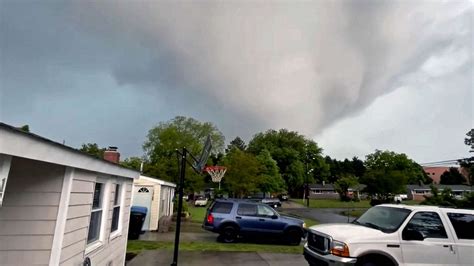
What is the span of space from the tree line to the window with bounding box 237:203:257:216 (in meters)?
5.47

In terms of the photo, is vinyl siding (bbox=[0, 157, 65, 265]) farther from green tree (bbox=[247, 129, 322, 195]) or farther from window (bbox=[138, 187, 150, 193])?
green tree (bbox=[247, 129, 322, 195])

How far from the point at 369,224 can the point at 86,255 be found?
6078mm

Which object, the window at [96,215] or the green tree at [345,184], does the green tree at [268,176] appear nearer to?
the green tree at [345,184]

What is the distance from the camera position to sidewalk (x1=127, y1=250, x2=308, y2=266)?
846 cm

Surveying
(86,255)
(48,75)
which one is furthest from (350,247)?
(48,75)

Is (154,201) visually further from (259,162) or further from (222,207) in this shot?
(259,162)

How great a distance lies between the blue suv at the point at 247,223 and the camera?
12.9m

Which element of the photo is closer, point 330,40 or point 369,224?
point 369,224

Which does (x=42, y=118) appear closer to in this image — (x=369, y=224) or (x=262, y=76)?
(x=262, y=76)

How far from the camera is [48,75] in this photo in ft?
44.8

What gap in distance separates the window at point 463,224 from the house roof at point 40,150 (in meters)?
7.56

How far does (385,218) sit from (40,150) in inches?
279

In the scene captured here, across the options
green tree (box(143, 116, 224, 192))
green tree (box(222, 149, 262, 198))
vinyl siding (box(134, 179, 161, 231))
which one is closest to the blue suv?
vinyl siding (box(134, 179, 161, 231))

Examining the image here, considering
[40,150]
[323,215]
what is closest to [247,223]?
[40,150]
